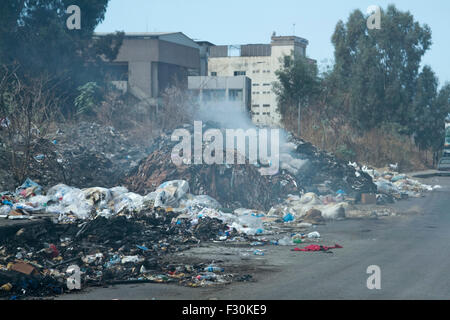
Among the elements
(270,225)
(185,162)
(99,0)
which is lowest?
(270,225)

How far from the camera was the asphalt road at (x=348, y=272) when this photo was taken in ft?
20.2

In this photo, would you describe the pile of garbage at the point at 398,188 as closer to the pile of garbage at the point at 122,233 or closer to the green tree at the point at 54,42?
the pile of garbage at the point at 122,233

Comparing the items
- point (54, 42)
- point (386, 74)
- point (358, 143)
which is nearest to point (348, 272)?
point (358, 143)

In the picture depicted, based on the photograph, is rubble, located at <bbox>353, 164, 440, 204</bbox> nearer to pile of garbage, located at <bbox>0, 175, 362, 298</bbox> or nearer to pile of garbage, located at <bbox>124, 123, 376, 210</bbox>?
pile of garbage, located at <bbox>124, 123, 376, 210</bbox>

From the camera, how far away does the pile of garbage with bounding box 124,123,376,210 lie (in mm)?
14820

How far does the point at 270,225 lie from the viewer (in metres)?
12.2

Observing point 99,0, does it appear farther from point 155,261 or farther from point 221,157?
point 155,261

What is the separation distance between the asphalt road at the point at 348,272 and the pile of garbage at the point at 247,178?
3.50 m

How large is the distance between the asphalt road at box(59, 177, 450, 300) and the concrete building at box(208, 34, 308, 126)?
163 ft

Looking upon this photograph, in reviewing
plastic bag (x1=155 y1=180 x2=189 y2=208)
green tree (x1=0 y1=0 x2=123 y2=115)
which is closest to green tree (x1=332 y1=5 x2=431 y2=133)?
green tree (x1=0 y1=0 x2=123 y2=115)

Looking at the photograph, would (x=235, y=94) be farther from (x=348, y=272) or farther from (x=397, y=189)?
(x=348, y=272)

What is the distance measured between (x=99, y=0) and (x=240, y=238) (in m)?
27.2
